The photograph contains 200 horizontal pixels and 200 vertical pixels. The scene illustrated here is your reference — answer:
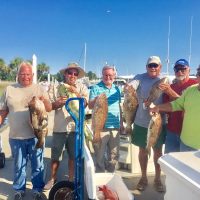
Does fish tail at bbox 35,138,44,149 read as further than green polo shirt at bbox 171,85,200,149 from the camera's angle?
Yes

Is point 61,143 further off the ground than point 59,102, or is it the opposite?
point 59,102

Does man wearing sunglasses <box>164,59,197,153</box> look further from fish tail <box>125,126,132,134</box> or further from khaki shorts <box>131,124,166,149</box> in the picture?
fish tail <box>125,126,132,134</box>

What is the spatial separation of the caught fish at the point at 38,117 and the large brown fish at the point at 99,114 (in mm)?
733

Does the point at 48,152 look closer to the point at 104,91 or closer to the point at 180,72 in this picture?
the point at 104,91

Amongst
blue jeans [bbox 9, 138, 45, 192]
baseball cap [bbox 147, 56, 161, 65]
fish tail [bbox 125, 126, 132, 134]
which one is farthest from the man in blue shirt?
blue jeans [bbox 9, 138, 45, 192]

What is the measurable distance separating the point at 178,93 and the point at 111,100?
1.02 m

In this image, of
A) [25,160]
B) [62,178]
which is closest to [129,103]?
[25,160]

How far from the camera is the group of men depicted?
431 cm

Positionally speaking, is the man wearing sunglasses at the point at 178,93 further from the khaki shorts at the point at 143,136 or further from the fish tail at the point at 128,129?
the fish tail at the point at 128,129

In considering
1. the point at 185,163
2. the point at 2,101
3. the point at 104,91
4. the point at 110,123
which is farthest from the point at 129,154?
the point at 185,163

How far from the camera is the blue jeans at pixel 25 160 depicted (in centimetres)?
445

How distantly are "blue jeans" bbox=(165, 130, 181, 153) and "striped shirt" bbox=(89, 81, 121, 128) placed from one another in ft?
2.65

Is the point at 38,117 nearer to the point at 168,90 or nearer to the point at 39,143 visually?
the point at 39,143

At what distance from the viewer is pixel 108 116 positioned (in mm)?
4801
